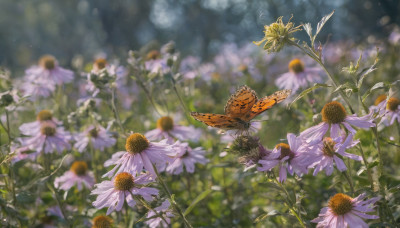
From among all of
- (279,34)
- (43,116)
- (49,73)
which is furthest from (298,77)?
(49,73)

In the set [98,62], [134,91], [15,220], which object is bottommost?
[15,220]

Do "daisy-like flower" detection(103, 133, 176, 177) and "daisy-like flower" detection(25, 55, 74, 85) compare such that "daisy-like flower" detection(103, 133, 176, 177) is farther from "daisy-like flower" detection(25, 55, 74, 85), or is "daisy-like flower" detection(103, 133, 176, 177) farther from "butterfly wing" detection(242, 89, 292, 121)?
"daisy-like flower" detection(25, 55, 74, 85)

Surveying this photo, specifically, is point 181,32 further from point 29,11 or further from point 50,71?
point 50,71

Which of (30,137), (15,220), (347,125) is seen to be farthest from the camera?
(30,137)

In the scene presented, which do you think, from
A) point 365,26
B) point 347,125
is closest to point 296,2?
point 347,125

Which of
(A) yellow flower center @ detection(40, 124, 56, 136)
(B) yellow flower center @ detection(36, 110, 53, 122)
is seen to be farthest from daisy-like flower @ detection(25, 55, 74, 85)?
(A) yellow flower center @ detection(40, 124, 56, 136)

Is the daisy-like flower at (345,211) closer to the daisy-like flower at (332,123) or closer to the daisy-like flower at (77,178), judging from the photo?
the daisy-like flower at (332,123)

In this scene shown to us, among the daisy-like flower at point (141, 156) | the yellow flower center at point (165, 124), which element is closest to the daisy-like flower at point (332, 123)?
the daisy-like flower at point (141, 156)

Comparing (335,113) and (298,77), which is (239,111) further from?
(298,77)
